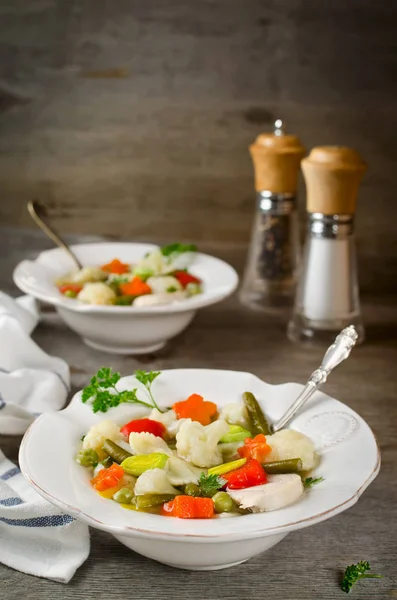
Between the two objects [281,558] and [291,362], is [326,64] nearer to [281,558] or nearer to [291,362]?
[291,362]

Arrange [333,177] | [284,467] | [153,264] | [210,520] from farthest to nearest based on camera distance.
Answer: [153,264], [333,177], [284,467], [210,520]

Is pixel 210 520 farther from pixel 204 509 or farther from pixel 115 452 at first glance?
pixel 115 452

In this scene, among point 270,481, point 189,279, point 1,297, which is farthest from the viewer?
point 189,279

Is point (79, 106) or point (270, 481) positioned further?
point (79, 106)

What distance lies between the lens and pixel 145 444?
3.13 ft

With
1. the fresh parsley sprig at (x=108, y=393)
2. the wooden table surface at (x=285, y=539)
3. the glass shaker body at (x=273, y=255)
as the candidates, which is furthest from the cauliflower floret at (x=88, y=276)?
the fresh parsley sprig at (x=108, y=393)

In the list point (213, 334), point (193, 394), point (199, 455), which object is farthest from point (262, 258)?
point (199, 455)

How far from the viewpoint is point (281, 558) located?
92cm

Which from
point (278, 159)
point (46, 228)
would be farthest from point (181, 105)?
point (46, 228)

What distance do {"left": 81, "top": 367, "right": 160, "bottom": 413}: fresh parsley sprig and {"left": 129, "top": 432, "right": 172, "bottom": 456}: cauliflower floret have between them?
115mm

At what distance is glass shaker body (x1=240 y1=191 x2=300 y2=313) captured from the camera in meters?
1.81

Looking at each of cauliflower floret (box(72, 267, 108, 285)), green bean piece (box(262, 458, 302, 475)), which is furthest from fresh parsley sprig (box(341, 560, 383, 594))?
cauliflower floret (box(72, 267, 108, 285))

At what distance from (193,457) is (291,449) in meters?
0.11

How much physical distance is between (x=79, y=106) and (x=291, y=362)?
2.69ft
